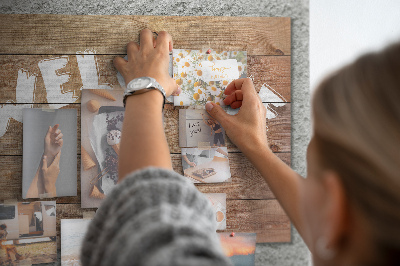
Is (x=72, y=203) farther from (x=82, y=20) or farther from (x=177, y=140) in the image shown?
(x=82, y=20)

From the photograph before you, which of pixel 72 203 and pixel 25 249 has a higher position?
pixel 72 203

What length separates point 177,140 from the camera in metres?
0.83

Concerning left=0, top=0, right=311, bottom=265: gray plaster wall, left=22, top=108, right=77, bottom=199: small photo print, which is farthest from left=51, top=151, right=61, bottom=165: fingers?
left=0, top=0, right=311, bottom=265: gray plaster wall

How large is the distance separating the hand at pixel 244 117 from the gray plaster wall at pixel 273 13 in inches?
4.9

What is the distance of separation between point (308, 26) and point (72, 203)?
0.80 meters

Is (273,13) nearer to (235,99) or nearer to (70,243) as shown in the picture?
(235,99)

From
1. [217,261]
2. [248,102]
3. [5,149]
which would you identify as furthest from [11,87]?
[217,261]

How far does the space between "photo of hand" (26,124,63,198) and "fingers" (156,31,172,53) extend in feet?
1.14

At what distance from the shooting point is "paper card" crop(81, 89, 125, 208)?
2.60 ft

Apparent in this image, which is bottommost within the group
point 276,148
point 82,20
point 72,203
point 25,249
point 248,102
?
point 25,249

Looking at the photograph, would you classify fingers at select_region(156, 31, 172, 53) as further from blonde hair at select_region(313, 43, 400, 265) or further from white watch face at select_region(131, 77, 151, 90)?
blonde hair at select_region(313, 43, 400, 265)

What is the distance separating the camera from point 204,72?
83 cm

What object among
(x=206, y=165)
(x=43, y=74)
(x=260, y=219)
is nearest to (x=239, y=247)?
(x=260, y=219)

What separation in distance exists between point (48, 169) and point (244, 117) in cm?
52
